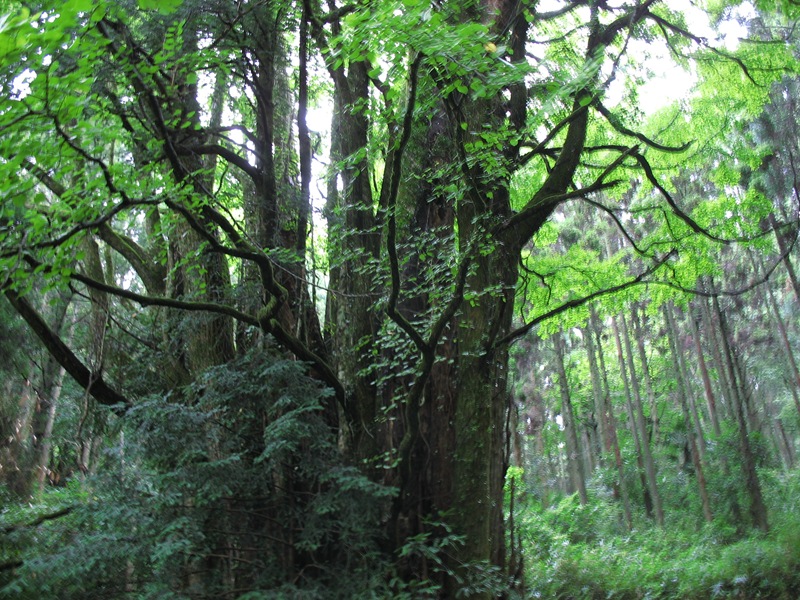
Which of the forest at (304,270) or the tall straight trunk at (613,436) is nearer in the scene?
the forest at (304,270)

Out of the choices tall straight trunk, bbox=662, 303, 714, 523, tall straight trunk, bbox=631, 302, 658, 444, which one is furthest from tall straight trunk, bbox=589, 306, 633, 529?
tall straight trunk, bbox=662, 303, 714, 523

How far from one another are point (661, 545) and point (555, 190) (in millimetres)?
12800

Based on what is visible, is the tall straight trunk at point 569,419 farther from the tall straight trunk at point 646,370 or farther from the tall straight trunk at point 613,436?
the tall straight trunk at point 646,370

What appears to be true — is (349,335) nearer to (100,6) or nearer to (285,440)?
(285,440)

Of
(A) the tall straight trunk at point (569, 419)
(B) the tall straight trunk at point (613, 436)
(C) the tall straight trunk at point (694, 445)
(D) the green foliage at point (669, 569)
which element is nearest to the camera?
(D) the green foliage at point (669, 569)

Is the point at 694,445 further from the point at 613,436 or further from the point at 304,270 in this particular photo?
the point at 304,270

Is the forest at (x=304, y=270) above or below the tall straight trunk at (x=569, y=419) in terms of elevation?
below

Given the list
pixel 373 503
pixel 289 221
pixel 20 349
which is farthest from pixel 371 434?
pixel 20 349

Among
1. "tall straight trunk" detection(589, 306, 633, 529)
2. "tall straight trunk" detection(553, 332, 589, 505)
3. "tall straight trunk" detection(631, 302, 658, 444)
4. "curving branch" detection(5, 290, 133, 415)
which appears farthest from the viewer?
"tall straight trunk" detection(631, 302, 658, 444)

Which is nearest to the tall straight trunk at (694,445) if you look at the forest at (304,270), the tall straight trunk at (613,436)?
the tall straight trunk at (613,436)

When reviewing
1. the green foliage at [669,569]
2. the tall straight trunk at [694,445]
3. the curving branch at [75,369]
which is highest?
the tall straight trunk at [694,445]

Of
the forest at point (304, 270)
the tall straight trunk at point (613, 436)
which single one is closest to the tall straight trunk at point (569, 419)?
the tall straight trunk at point (613, 436)

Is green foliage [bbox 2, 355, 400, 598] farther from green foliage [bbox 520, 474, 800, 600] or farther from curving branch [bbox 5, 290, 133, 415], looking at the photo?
green foliage [bbox 520, 474, 800, 600]

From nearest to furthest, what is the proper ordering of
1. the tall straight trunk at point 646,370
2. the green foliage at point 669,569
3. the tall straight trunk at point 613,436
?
the green foliage at point 669,569 < the tall straight trunk at point 613,436 < the tall straight trunk at point 646,370
